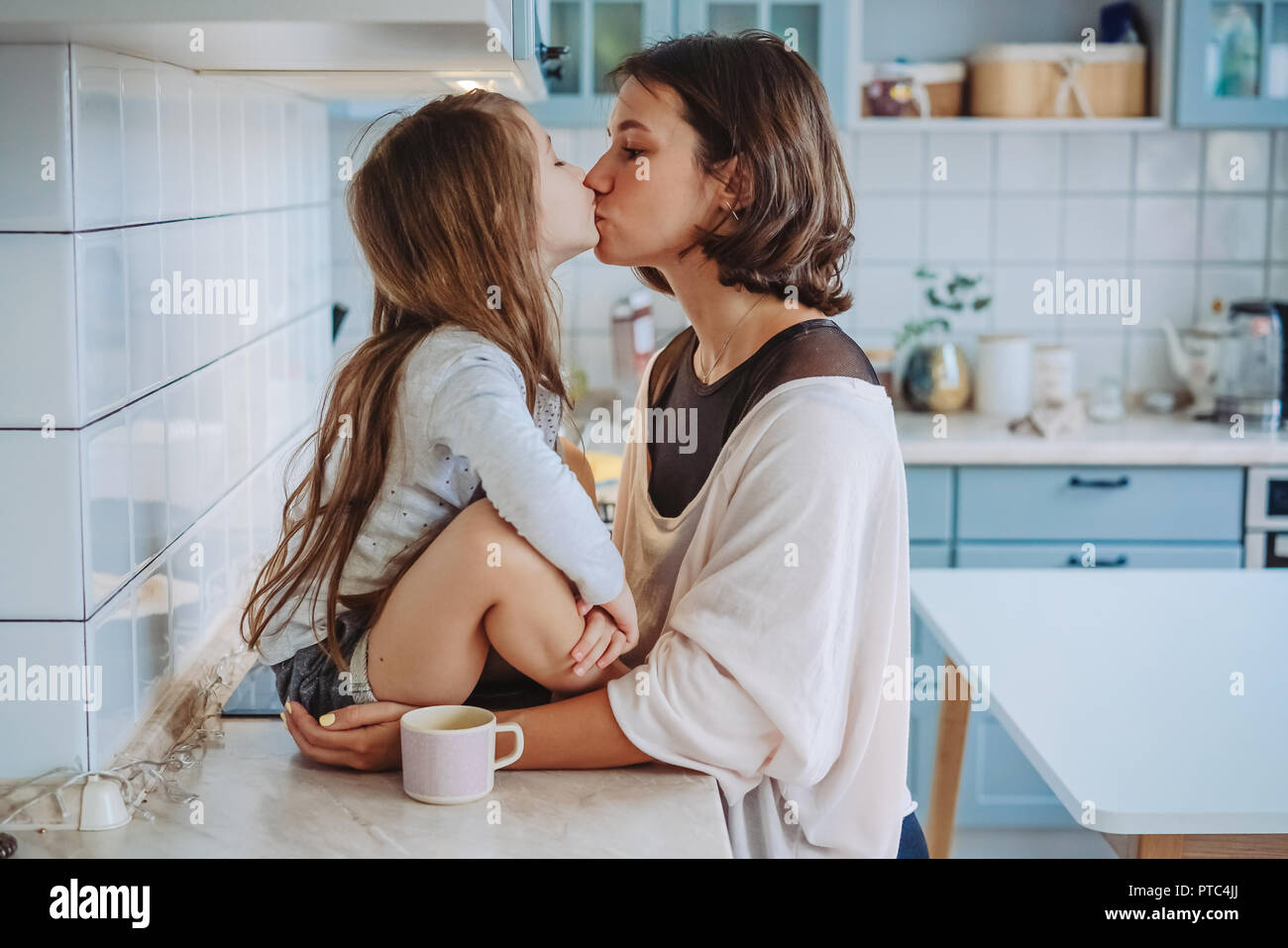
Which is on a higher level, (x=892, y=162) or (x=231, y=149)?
(x=892, y=162)

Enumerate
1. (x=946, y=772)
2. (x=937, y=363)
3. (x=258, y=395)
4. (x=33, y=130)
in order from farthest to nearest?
(x=937, y=363)
(x=946, y=772)
(x=258, y=395)
(x=33, y=130)

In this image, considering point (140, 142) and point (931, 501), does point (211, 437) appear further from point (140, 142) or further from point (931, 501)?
point (931, 501)

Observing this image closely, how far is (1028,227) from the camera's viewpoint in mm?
3213

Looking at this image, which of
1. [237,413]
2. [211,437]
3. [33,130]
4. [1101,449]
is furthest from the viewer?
[1101,449]

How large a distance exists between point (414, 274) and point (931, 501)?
5.81 feet

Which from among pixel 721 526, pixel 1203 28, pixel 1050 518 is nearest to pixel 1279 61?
→ pixel 1203 28

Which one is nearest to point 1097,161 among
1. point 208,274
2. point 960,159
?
point 960,159

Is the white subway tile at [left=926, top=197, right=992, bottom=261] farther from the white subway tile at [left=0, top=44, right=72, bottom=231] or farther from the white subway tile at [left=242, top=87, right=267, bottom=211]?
the white subway tile at [left=0, top=44, right=72, bottom=231]

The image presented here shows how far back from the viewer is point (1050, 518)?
275cm

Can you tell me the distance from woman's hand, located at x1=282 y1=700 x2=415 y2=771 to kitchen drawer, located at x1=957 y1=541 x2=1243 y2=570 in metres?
1.85

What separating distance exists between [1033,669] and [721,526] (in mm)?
532

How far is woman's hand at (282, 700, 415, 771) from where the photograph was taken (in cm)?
111
